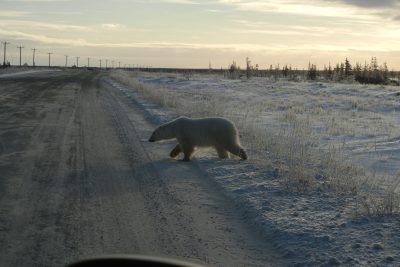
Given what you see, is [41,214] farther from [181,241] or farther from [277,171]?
[277,171]

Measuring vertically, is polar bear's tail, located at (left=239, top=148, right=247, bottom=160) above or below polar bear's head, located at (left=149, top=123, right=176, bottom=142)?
below

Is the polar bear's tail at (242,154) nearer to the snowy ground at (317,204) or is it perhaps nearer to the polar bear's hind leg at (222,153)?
the snowy ground at (317,204)

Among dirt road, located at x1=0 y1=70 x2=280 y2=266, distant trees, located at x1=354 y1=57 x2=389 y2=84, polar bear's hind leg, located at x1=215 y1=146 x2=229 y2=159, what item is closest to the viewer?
dirt road, located at x1=0 y1=70 x2=280 y2=266

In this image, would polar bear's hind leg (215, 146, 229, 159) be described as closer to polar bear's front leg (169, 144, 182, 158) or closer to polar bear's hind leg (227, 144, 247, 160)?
polar bear's hind leg (227, 144, 247, 160)

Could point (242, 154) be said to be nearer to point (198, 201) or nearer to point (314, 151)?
point (314, 151)

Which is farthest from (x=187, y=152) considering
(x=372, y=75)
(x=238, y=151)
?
(x=372, y=75)

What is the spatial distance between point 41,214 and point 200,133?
4732 mm

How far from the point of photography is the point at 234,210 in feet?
23.5

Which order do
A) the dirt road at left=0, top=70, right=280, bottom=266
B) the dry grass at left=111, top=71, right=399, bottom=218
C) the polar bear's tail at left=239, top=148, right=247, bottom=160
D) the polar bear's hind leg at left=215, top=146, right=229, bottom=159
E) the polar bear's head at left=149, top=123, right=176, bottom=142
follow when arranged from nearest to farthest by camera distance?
1. the dirt road at left=0, top=70, right=280, bottom=266
2. the dry grass at left=111, top=71, right=399, bottom=218
3. the polar bear's tail at left=239, top=148, right=247, bottom=160
4. the polar bear's hind leg at left=215, top=146, right=229, bottom=159
5. the polar bear's head at left=149, top=123, right=176, bottom=142

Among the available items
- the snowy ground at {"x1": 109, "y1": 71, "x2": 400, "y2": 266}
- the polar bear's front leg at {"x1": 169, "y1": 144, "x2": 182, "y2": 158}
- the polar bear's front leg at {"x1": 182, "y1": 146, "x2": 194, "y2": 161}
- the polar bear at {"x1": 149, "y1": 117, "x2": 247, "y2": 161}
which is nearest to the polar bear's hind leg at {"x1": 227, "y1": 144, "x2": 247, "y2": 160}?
the polar bear at {"x1": 149, "y1": 117, "x2": 247, "y2": 161}

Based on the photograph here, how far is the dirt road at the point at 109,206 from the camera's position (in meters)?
5.47

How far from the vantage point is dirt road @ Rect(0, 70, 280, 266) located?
17.9ft

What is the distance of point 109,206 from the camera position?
7.18 meters

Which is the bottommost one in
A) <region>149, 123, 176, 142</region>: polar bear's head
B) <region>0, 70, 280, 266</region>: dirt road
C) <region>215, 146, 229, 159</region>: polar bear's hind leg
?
<region>0, 70, 280, 266</region>: dirt road
